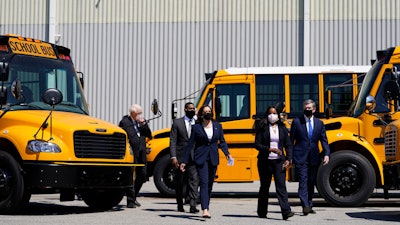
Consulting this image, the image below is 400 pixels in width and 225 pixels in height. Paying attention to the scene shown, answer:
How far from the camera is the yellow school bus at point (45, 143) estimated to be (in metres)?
12.6

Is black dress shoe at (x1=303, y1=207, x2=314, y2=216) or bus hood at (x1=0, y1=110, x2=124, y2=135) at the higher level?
bus hood at (x1=0, y1=110, x2=124, y2=135)

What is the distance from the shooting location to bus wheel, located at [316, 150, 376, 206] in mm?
15523

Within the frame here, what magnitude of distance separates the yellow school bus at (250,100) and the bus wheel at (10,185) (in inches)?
228

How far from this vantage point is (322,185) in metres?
15.7

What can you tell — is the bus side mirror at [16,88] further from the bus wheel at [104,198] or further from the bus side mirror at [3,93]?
the bus wheel at [104,198]

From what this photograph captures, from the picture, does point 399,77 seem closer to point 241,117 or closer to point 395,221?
point 395,221

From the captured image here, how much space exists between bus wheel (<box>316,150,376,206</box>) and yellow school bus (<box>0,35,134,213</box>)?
145 inches

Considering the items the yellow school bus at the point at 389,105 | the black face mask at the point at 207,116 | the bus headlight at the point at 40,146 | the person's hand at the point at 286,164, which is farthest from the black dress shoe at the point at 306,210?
the bus headlight at the point at 40,146

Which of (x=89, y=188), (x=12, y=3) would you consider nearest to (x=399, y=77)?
(x=89, y=188)

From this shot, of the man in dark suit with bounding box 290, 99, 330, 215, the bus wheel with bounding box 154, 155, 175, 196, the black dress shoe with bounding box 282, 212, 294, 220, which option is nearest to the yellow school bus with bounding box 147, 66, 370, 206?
the bus wheel with bounding box 154, 155, 175, 196

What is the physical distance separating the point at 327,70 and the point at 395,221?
673cm

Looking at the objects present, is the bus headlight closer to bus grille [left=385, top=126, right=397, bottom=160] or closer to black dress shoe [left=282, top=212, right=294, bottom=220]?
black dress shoe [left=282, top=212, right=294, bottom=220]

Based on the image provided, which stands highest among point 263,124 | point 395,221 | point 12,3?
point 12,3

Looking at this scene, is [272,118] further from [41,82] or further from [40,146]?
[41,82]
